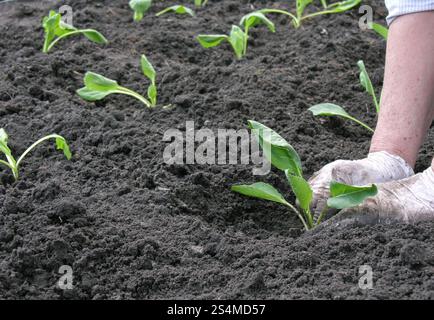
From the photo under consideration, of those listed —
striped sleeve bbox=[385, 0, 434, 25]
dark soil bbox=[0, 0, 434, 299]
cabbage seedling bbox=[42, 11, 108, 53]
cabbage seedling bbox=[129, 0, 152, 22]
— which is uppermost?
striped sleeve bbox=[385, 0, 434, 25]

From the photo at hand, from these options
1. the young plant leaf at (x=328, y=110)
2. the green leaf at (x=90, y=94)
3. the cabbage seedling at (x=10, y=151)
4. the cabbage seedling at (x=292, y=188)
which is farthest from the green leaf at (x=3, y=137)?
the young plant leaf at (x=328, y=110)

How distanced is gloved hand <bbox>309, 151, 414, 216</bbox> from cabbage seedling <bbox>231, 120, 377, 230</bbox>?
49 mm

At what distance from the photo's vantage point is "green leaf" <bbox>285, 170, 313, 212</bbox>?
2.22m

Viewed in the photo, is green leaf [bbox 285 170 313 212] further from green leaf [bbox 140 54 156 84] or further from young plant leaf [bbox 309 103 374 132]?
green leaf [bbox 140 54 156 84]

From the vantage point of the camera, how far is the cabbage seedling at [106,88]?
2.97 m

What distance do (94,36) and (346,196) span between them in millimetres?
1705

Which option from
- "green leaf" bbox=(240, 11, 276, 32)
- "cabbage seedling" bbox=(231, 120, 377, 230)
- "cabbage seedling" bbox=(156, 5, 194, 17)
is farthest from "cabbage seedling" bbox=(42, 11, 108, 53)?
"cabbage seedling" bbox=(231, 120, 377, 230)

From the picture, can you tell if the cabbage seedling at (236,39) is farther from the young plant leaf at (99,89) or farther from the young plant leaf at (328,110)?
the young plant leaf at (328,110)

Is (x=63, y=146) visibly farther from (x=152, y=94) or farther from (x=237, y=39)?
(x=237, y=39)

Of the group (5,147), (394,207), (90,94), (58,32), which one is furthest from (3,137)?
(394,207)

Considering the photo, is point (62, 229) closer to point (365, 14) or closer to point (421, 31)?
point (421, 31)

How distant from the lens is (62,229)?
7.22 feet
